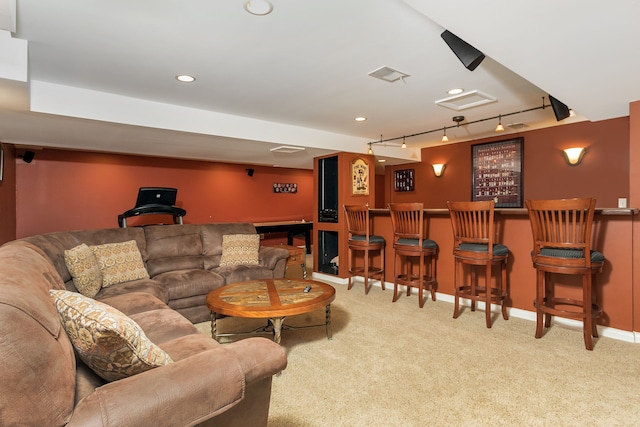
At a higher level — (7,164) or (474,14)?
(474,14)

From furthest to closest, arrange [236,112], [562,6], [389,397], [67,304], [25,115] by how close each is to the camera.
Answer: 1. [236,112]
2. [25,115]
3. [389,397]
4. [562,6]
5. [67,304]

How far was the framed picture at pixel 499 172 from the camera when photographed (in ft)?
16.7

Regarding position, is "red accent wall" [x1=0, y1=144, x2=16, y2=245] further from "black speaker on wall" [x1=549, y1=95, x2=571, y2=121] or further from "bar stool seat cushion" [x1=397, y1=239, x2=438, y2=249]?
"black speaker on wall" [x1=549, y1=95, x2=571, y2=121]

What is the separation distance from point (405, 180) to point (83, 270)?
5.69 metres

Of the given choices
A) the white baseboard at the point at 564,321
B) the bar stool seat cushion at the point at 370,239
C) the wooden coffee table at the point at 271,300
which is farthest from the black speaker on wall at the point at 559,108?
the wooden coffee table at the point at 271,300

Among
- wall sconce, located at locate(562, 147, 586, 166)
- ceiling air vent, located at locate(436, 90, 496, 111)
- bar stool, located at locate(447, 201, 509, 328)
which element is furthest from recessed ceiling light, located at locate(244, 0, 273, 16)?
wall sconce, located at locate(562, 147, 586, 166)

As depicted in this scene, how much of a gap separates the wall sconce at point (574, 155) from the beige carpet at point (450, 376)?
2.60m

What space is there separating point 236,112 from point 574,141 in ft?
14.7

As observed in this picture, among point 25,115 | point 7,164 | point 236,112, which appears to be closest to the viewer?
point 25,115

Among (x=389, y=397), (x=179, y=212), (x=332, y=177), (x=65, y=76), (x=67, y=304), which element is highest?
(x=65, y=76)

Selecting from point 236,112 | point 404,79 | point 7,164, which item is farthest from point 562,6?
point 7,164

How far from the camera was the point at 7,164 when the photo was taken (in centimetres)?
437

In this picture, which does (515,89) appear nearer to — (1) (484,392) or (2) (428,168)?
(1) (484,392)

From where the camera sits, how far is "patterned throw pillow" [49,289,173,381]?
1062mm
